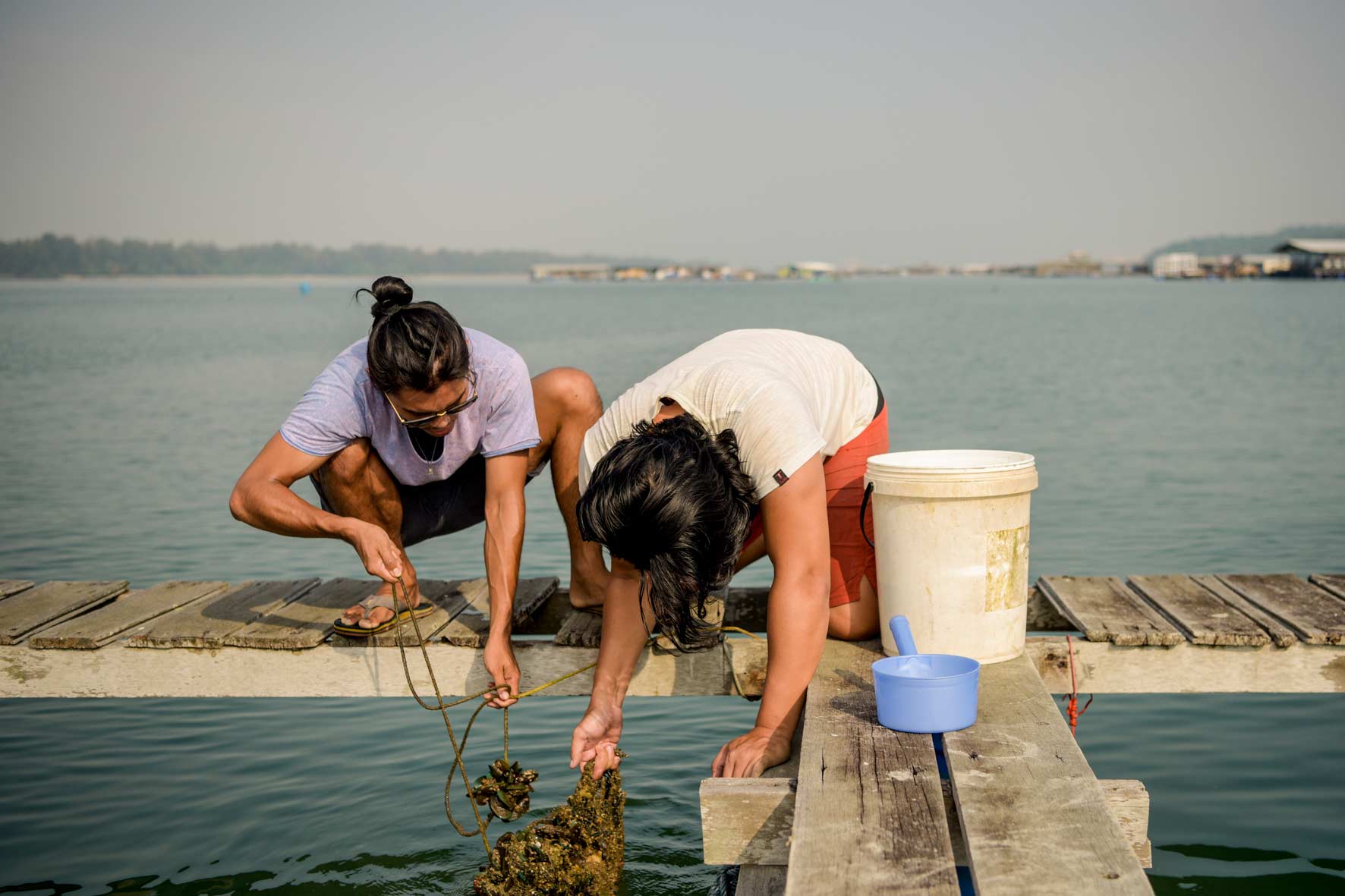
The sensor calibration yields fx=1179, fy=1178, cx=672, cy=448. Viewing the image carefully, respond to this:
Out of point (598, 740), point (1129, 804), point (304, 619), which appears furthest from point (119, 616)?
point (1129, 804)

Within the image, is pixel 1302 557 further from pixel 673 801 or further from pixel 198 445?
pixel 198 445

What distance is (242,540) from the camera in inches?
413

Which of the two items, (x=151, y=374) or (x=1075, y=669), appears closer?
(x=1075, y=669)

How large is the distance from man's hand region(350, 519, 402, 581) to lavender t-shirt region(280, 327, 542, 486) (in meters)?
0.47

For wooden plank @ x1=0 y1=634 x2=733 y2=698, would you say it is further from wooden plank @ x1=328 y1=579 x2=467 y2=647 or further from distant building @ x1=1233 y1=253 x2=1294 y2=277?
distant building @ x1=1233 y1=253 x2=1294 y2=277

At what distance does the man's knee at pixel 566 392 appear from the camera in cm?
448

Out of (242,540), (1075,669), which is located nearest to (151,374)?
(242,540)

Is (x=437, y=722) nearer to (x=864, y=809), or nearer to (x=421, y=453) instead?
(x=421, y=453)

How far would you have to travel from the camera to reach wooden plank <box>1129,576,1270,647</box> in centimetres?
404

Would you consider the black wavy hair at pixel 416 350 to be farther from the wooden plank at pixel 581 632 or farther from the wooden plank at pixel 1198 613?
the wooden plank at pixel 1198 613

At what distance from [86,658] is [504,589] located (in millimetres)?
1718

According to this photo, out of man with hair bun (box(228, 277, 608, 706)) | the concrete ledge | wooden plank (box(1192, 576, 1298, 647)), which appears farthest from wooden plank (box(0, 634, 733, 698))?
wooden plank (box(1192, 576, 1298, 647))

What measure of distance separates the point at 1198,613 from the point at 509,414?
102 inches

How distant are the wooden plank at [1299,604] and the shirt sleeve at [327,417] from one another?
3369 millimetres
